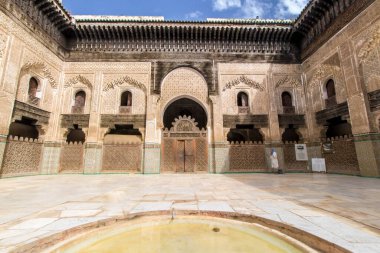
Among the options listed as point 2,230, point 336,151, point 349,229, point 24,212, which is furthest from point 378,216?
point 336,151

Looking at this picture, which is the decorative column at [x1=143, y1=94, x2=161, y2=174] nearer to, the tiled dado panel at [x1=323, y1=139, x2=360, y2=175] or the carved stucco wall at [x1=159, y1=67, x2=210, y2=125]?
the carved stucco wall at [x1=159, y1=67, x2=210, y2=125]

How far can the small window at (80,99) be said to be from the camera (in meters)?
9.46

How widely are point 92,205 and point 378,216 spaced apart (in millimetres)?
3664

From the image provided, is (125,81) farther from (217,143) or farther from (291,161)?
(291,161)

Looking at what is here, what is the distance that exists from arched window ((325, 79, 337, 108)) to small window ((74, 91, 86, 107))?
38.1 ft

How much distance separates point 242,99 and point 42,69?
957cm

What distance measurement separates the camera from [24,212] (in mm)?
2420

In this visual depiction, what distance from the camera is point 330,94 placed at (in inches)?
334

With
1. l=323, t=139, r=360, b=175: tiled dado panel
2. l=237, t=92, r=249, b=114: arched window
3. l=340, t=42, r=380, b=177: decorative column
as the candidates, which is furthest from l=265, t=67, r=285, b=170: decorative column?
l=340, t=42, r=380, b=177: decorative column

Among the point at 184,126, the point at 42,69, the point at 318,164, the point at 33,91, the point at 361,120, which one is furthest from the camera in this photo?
the point at 184,126

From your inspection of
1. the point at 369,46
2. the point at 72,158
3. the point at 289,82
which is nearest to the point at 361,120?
the point at 369,46

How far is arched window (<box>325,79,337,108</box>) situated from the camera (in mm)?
8141

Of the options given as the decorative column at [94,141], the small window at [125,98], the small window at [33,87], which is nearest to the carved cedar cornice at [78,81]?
the decorative column at [94,141]

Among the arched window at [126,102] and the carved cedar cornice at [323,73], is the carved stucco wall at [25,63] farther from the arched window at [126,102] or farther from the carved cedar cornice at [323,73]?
the carved cedar cornice at [323,73]
